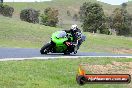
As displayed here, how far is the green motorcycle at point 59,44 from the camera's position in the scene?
66.3 feet

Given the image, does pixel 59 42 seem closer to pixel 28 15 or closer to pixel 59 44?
pixel 59 44

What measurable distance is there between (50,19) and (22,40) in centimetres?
6043

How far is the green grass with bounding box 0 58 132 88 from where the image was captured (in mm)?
11516

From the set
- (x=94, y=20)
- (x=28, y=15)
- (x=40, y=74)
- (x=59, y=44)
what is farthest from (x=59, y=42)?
(x=28, y=15)

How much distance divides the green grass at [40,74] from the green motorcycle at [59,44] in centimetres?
412

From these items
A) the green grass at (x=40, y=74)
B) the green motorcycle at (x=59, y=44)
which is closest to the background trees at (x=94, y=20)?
the green motorcycle at (x=59, y=44)

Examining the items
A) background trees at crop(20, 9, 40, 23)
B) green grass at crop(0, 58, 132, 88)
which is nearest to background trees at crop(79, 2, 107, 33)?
background trees at crop(20, 9, 40, 23)

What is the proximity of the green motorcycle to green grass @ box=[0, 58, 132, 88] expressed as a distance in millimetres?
4124

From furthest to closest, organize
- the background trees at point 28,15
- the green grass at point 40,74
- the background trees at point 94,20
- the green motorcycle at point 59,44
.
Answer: the background trees at point 28,15 → the background trees at point 94,20 → the green motorcycle at point 59,44 → the green grass at point 40,74

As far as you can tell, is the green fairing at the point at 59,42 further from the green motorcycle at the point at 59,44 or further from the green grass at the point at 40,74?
the green grass at the point at 40,74

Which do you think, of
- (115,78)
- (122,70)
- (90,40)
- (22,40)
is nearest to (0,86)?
(115,78)

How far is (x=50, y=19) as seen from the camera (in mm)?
107750

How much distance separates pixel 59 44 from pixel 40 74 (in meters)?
7.46

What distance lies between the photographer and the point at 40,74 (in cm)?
1297
